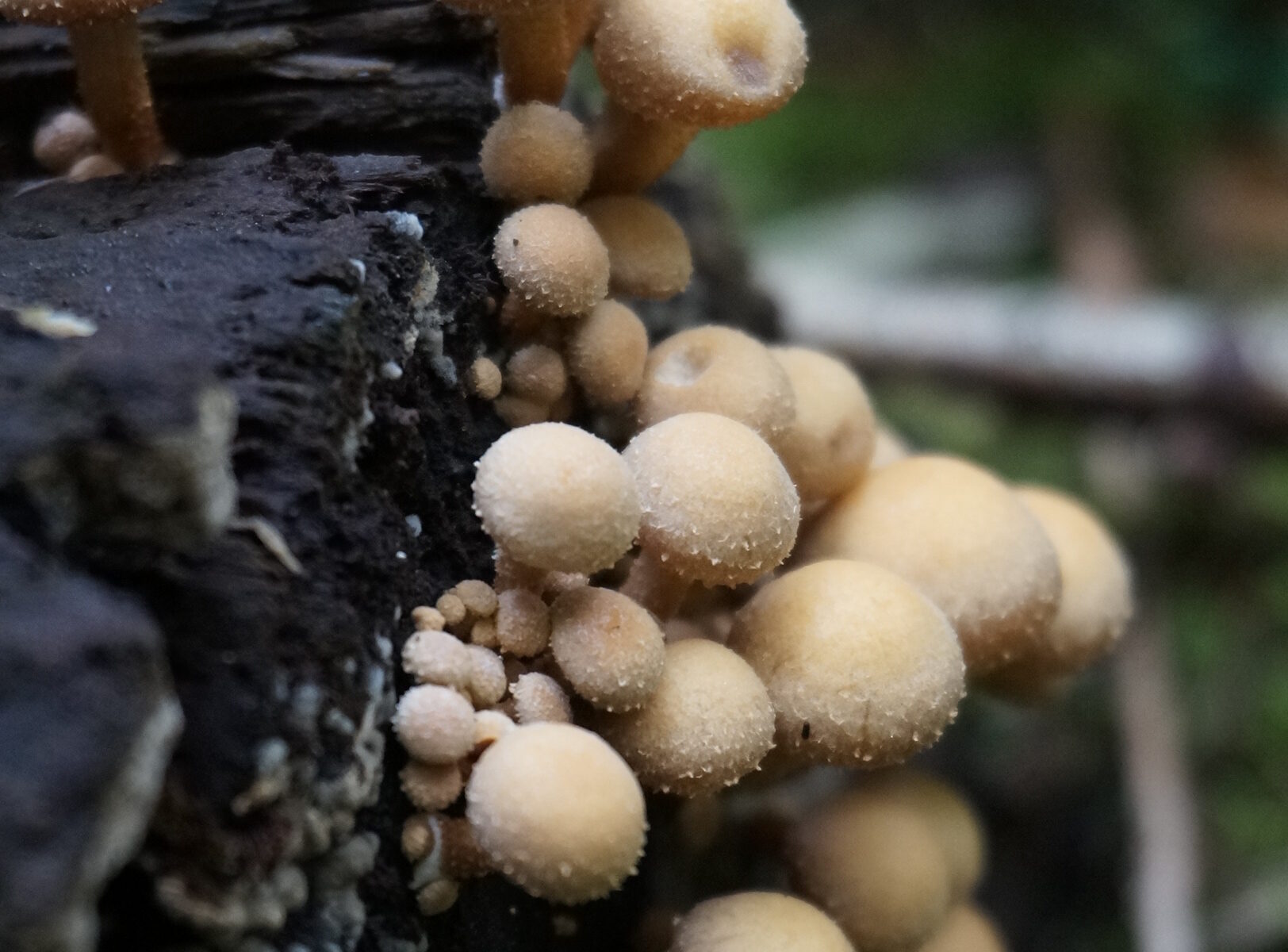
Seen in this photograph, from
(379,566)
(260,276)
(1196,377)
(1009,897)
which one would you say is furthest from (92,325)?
(1196,377)

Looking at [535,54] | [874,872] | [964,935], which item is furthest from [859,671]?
[535,54]

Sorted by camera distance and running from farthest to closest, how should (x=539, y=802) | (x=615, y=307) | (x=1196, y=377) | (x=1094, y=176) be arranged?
1. (x=1094, y=176)
2. (x=1196, y=377)
3. (x=615, y=307)
4. (x=539, y=802)

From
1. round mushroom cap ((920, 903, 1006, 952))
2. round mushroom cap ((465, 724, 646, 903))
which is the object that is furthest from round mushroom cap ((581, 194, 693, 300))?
round mushroom cap ((920, 903, 1006, 952))

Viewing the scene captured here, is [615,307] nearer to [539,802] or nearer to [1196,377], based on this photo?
[539,802]

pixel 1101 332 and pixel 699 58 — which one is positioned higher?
pixel 699 58

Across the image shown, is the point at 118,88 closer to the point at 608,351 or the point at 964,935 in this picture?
the point at 608,351

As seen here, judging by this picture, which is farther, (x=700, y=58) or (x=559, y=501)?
(x=700, y=58)
